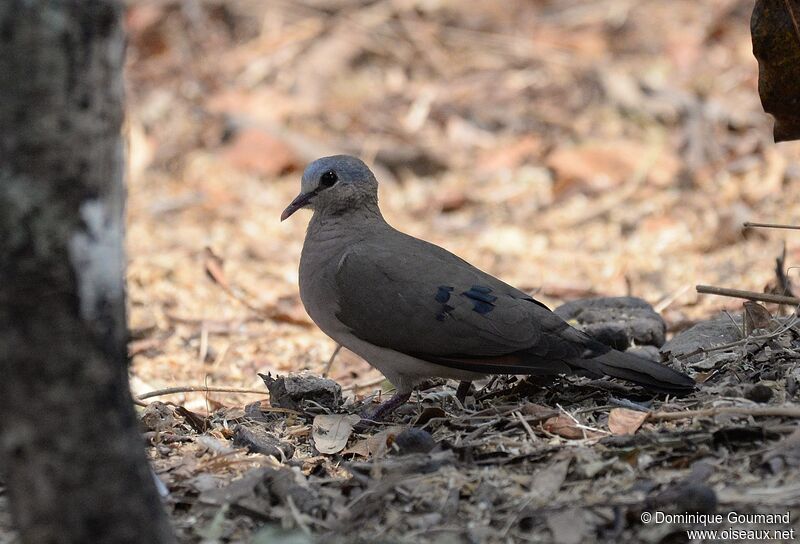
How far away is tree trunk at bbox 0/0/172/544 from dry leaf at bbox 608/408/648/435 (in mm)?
1636

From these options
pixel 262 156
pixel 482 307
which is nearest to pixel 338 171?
pixel 482 307

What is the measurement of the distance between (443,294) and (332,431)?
25.2 inches

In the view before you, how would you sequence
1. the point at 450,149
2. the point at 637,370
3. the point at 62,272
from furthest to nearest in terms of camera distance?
1. the point at 450,149
2. the point at 637,370
3. the point at 62,272

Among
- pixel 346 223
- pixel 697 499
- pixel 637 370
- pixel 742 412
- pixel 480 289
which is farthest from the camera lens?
pixel 346 223

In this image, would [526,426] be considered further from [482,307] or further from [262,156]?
[262,156]

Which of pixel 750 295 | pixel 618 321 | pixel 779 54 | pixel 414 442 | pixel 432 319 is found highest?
pixel 779 54

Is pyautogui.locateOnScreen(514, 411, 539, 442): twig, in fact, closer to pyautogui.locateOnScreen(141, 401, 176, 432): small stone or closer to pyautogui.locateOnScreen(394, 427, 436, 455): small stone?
pyautogui.locateOnScreen(394, 427, 436, 455): small stone

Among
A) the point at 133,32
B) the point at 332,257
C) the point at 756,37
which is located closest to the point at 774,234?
the point at 756,37

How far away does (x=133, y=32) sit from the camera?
399 inches

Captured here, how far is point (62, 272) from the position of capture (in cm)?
214

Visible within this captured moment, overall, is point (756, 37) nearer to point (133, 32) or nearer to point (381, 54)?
point (381, 54)

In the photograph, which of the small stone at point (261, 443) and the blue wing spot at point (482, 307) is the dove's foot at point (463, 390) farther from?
the small stone at point (261, 443)

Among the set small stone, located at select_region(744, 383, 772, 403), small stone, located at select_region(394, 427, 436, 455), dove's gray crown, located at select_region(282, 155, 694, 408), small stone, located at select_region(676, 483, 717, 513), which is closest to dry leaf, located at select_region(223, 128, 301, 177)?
dove's gray crown, located at select_region(282, 155, 694, 408)

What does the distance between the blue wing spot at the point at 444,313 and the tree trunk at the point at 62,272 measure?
5.79 ft
